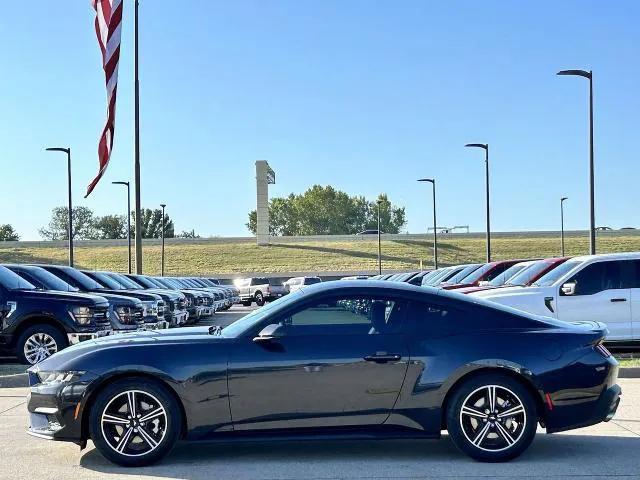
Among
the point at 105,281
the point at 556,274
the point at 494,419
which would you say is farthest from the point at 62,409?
the point at 105,281

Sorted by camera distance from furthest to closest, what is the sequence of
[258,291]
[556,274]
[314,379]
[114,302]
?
[258,291] → [114,302] → [556,274] → [314,379]

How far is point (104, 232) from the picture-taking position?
148625 millimetres

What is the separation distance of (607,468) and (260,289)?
3932 cm

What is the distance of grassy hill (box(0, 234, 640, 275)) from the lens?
264ft

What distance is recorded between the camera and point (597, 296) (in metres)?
12.7

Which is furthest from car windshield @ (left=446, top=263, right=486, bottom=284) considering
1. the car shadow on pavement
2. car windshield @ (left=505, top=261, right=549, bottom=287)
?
the car shadow on pavement

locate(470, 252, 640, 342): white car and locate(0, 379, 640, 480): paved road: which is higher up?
locate(470, 252, 640, 342): white car

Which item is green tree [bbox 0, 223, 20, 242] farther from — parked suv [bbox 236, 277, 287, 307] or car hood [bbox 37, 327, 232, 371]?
car hood [bbox 37, 327, 232, 371]

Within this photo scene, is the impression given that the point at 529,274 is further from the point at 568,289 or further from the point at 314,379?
the point at 314,379

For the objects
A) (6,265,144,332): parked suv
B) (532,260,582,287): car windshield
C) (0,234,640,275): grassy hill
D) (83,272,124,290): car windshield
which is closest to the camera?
(532,260,582,287): car windshield

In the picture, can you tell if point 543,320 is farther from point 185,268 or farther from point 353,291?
point 185,268

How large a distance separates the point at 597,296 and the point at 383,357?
7.47 metres

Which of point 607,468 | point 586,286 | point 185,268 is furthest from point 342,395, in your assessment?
point 185,268

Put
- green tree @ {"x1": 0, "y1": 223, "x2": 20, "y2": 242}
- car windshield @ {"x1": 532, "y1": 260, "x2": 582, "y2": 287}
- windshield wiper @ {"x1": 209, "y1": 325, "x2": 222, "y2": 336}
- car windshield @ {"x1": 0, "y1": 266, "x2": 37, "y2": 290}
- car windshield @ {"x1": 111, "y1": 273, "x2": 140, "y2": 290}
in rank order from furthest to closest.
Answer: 1. green tree @ {"x1": 0, "y1": 223, "x2": 20, "y2": 242}
2. car windshield @ {"x1": 111, "y1": 273, "x2": 140, "y2": 290}
3. car windshield @ {"x1": 532, "y1": 260, "x2": 582, "y2": 287}
4. car windshield @ {"x1": 0, "y1": 266, "x2": 37, "y2": 290}
5. windshield wiper @ {"x1": 209, "y1": 325, "x2": 222, "y2": 336}
